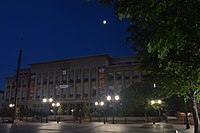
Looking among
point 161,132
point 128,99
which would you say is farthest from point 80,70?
point 161,132

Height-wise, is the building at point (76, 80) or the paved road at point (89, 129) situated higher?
the building at point (76, 80)

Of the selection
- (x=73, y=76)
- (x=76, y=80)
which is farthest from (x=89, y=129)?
(x=73, y=76)

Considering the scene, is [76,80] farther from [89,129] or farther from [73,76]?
[89,129]

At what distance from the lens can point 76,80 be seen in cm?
7650

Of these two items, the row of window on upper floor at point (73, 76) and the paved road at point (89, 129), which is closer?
the paved road at point (89, 129)

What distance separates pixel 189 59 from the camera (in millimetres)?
9945

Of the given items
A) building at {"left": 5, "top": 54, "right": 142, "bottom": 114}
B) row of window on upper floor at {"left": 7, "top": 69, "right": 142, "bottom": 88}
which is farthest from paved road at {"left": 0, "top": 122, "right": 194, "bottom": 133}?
row of window on upper floor at {"left": 7, "top": 69, "right": 142, "bottom": 88}

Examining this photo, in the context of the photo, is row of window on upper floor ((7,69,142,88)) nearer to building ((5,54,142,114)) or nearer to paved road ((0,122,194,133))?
building ((5,54,142,114))

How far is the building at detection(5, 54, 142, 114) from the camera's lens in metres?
70.8

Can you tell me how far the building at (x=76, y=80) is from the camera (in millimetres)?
70812

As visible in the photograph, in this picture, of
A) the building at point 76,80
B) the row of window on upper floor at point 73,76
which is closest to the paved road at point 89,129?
the building at point 76,80

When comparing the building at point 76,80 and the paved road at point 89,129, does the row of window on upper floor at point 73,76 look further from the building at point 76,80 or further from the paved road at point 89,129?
the paved road at point 89,129

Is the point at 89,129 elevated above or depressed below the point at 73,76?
below

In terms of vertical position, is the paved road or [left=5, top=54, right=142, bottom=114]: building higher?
[left=5, top=54, right=142, bottom=114]: building
